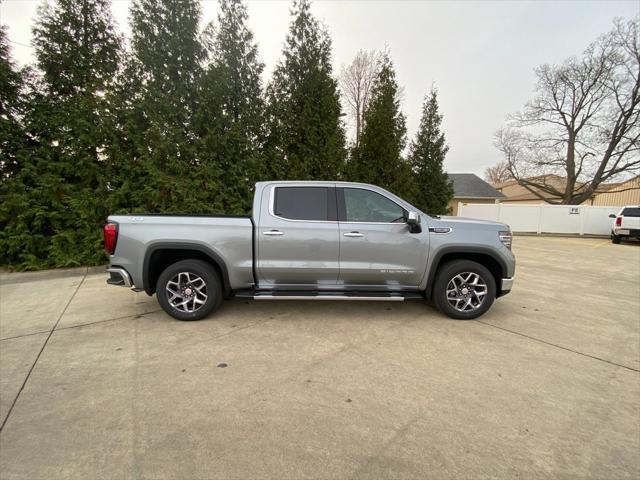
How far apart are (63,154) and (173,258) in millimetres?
4585

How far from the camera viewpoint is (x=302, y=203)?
3.90 meters

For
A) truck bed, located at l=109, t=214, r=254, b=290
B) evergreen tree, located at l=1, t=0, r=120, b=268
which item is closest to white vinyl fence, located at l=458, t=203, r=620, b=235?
truck bed, located at l=109, t=214, r=254, b=290

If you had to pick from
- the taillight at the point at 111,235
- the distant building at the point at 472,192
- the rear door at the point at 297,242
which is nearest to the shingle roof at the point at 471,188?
the distant building at the point at 472,192

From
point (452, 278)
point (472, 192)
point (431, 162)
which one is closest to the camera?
point (452, 278)

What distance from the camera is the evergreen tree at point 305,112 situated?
764 centimetres

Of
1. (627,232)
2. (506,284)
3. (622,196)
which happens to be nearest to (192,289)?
(506,284)

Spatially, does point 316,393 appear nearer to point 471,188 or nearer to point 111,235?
point 111,235

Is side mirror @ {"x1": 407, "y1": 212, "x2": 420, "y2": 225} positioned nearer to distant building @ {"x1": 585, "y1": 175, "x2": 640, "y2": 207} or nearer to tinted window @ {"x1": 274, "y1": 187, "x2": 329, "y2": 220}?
tinted window @ {"x1": 274, "y1": 187, "x2": 329, "y2": 220}

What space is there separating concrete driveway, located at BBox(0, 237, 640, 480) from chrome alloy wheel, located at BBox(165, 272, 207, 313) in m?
0.25

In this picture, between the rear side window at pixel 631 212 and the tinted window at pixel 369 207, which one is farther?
the rear side window at pixel 631 212

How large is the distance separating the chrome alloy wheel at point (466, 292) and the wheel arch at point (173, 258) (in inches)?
117

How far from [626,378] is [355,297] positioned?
8.83 ft

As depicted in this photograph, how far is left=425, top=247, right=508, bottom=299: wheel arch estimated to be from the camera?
380 cm

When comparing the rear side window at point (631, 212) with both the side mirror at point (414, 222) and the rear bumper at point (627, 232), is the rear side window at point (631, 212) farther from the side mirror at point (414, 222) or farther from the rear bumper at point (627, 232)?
the side mirror at point (414, 222)
